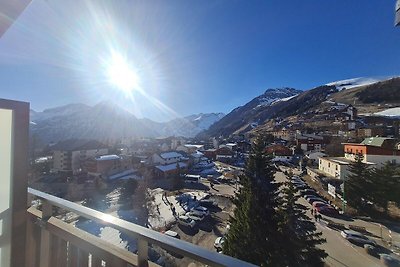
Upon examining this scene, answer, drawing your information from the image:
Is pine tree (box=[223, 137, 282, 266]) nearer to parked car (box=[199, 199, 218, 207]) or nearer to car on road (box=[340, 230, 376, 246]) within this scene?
car on road (box=[340, 230, 376, 246])

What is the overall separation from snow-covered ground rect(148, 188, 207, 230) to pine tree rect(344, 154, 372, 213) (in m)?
9.16

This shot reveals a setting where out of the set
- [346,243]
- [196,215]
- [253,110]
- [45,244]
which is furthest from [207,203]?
[253,110]

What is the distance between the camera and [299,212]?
717 centimetres

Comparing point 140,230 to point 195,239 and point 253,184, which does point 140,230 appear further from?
point 195,239

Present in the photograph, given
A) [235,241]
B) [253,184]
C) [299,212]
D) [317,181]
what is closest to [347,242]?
[299,212]

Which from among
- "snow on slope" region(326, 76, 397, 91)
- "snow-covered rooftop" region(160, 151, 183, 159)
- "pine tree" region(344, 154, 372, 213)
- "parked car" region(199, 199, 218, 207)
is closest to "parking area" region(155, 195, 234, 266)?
"parked car" region(199, 199, 218, 207)

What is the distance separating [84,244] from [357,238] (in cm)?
1154

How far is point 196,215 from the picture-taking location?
12125 millimetres

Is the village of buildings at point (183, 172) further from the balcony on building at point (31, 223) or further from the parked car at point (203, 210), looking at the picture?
the balcony on building at point (31, 223)

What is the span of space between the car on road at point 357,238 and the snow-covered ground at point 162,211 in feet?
26.4

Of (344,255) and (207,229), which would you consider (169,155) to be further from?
(344,255)

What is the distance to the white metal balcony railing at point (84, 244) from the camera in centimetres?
62

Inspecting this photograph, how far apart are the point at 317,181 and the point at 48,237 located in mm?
20824

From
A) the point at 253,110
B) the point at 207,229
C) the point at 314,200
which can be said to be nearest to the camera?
the point at 207,229
